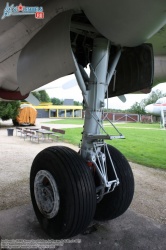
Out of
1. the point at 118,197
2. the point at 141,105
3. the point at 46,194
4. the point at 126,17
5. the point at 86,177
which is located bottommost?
the point at 118,197

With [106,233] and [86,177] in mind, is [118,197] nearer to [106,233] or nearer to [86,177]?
[106,233]

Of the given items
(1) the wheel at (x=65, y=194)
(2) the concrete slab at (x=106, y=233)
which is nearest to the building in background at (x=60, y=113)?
(2) the concrete slab at (x=106, y=233)

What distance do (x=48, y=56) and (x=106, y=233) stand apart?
2104 millimetres

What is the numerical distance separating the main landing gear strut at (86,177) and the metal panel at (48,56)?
276mm

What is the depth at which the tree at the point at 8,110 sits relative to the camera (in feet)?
58.1

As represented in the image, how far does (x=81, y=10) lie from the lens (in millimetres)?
1991

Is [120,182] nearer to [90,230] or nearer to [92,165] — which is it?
[92,165]

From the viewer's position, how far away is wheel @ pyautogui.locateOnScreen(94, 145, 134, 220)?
112 inches

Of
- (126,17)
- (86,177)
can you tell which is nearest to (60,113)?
(86,177)

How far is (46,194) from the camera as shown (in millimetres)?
2564

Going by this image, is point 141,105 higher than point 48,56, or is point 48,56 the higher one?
point 141,105

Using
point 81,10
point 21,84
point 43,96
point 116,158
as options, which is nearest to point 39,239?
point 116,158

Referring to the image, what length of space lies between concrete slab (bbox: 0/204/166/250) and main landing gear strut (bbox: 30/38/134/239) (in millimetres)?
198

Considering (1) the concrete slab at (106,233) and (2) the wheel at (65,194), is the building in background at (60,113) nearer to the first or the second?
(1) the concrete slab at (106,233)
